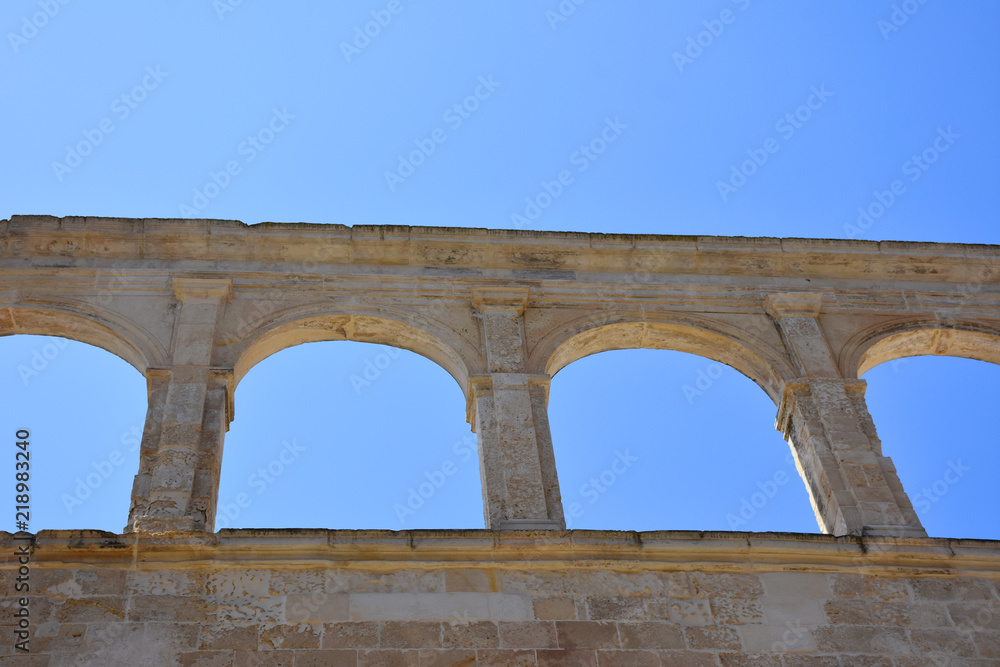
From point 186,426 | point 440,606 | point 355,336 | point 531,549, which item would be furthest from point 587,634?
point 355,336

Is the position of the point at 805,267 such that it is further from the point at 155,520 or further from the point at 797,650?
the point at 155,520

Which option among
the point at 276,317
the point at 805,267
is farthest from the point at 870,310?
the point at 276,317

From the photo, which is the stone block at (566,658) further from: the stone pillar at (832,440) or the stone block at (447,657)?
the stone pillar at (832,440)

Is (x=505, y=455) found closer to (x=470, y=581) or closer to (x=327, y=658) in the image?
(x=470, y=581)

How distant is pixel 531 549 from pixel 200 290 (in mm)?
4277

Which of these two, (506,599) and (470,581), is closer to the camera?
(506,599)

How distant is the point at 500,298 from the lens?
11.7 m

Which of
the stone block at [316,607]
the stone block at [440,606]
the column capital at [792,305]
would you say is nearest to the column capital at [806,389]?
the column capital at [792,305]

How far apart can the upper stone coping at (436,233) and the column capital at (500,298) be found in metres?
0.79

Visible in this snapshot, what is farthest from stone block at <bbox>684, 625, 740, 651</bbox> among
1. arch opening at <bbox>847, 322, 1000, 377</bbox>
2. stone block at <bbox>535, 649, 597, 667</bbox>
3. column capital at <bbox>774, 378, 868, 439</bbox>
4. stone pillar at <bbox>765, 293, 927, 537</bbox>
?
arch opening at <bbox>847, 322, 1000, 377</bbox>

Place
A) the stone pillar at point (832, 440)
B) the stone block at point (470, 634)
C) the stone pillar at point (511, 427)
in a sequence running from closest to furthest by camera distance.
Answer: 1. the stone block at point (470, 634)
2. the stone pillar at point (511, 427)
3. the stone pillar at point (832, 440)

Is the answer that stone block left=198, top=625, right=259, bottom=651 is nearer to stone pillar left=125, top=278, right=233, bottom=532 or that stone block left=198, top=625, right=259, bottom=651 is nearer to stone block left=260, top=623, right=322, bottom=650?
stone block left=260, top=623, right=322, bottom=650

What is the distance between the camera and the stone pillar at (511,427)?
979cm

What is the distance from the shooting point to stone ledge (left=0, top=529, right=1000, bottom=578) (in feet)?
28.8
